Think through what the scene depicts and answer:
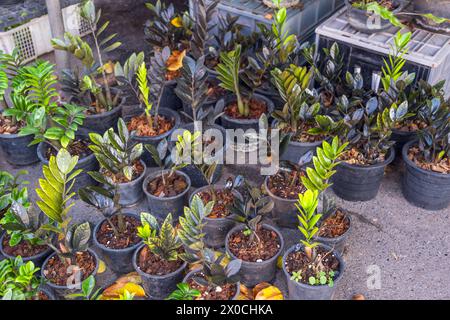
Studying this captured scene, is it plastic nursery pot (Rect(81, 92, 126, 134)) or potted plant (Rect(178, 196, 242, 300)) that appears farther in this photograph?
plastic nursery pot (Rect(81, 92, 126, 134))

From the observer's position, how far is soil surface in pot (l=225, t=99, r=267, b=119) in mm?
3762

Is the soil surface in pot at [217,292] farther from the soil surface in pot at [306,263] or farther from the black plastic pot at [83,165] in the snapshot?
the black plastic pot at [83,165]

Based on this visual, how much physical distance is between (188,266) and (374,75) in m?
1.76

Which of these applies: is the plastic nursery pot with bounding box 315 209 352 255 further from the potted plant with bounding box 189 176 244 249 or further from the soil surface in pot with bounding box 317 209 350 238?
the potted plant with bounding box 189 176 244 249

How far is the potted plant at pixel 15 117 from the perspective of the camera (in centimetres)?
339

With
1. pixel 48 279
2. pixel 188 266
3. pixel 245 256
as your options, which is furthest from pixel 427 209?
pixel 48 279

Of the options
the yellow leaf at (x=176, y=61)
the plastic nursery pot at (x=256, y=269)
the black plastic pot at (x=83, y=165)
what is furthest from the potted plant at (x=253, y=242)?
the yellow leaf at (x=176, y=61)

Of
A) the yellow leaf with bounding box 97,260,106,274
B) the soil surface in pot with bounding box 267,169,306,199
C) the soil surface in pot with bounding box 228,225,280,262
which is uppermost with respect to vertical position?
the soil surface in pot with bounding box 267,169,306,199

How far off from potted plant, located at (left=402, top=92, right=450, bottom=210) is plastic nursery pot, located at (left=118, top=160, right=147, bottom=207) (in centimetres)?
171

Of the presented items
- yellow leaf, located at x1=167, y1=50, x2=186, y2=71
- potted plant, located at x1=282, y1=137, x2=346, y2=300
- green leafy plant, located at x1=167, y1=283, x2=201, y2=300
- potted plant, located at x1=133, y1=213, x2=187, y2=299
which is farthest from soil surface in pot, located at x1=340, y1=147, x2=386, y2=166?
yellow leaf, located at x1=167, y1=50, x2=186, y2=71

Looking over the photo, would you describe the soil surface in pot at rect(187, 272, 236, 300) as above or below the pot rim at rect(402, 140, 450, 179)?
below

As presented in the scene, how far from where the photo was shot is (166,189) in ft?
10.6

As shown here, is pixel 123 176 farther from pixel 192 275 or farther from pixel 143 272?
pixel 192 275

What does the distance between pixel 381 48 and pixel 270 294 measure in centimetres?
194
